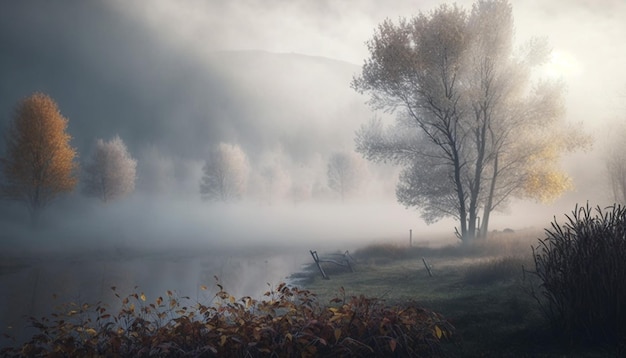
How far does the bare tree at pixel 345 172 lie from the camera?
10094 centimetres

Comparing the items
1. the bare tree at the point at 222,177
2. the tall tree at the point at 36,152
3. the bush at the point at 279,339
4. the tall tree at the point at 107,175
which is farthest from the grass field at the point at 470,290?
the bare tree at the point at 222,177

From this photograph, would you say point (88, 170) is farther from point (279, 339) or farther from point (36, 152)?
point (279, 339)

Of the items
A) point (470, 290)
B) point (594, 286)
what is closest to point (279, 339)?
point (594, 286)

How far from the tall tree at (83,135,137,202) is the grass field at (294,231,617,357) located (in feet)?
157

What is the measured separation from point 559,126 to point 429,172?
27.8 feet

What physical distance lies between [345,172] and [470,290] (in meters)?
86.8

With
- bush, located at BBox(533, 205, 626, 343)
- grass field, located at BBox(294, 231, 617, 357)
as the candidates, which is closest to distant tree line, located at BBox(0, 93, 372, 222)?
grass field, located at BBox(294, 231, 617, 357)

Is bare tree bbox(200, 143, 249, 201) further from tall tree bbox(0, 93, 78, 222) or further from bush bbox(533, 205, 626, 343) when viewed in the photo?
bush bbox(533, 205, 626, 343)

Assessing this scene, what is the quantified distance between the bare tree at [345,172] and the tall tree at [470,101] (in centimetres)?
7106

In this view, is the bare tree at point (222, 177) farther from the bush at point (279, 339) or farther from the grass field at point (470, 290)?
the bush at point (279, 339)

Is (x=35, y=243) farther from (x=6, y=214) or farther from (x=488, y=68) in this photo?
(x=488, y=68)

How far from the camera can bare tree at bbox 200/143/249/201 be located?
86750 millimetres

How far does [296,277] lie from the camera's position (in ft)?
77.3

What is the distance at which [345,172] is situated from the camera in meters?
101
